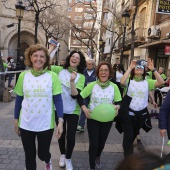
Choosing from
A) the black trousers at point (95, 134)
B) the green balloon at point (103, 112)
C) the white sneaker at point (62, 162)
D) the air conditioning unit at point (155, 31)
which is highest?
the air conditioning unit at point (155, 31)

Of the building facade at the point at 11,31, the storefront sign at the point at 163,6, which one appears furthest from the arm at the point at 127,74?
the building facade at the point at 11,31

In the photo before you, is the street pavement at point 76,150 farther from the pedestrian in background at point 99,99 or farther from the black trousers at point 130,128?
the pedestrian in background at point 99,99

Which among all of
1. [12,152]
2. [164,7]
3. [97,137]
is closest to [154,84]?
[97,137]

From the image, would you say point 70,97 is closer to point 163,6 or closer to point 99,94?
point 99,94

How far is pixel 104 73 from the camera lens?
344cm

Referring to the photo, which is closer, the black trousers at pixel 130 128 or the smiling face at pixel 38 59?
the smiling face at pixel 38 59

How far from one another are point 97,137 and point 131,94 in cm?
95

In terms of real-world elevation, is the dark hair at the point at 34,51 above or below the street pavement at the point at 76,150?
above

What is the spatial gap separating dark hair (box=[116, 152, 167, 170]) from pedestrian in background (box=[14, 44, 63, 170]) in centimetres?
189

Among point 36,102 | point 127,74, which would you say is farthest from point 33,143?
point 127,74

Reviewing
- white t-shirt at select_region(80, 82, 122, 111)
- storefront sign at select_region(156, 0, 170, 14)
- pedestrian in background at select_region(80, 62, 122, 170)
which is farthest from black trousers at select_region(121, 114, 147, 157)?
storefront sign at select_region(156, 0, 170, 14)

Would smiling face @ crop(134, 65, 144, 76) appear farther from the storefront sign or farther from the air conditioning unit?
the air conditioning unit

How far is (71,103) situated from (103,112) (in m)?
0.55

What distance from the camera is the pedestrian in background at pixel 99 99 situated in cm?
339
